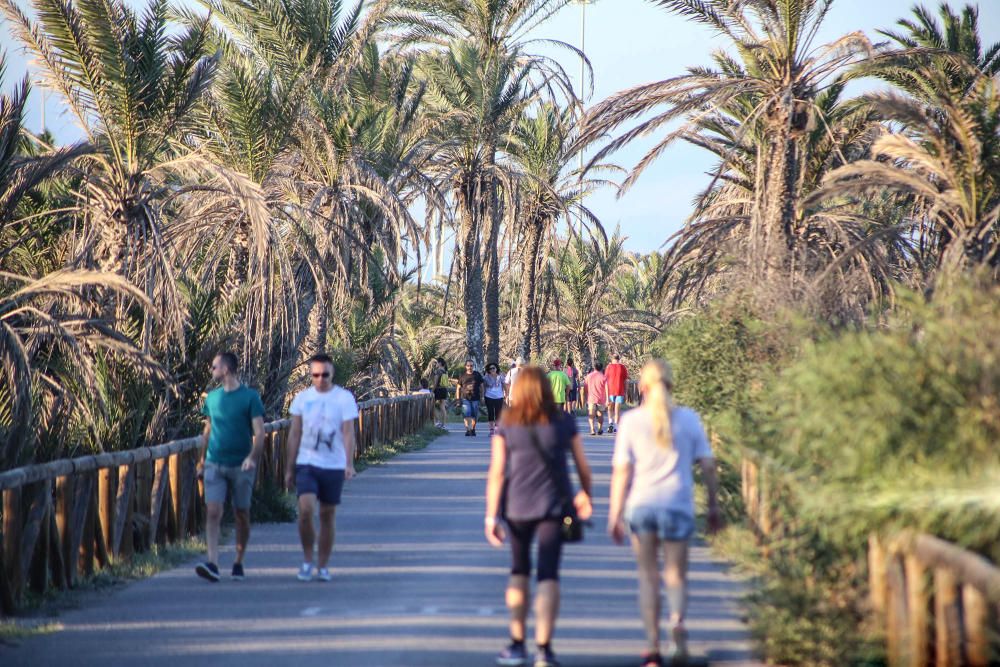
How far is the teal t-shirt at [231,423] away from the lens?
11141 mm

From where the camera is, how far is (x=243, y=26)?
84.6ft

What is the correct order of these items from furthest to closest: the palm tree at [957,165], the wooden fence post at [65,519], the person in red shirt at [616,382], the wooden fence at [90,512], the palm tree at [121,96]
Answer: the person in red shirt at [616,382] → the palm tree at [957,165] → the palm tree at [121,96] → the wooden fence post at [65,519] → the wooden fence at [90,512]

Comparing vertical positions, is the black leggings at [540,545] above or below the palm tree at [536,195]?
below

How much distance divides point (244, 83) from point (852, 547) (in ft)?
45.0

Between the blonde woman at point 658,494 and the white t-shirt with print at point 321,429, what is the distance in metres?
3.54

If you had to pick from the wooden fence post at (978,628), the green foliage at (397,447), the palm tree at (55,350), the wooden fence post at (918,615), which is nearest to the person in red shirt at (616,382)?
the green foliage at (397,447)

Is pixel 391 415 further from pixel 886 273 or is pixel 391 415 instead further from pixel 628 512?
pixel 628 512

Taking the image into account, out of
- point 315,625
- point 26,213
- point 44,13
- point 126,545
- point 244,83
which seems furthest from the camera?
point 244,83

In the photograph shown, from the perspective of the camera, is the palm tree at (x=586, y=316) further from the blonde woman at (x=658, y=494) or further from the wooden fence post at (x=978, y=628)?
the wooden fence post at (x=978, y=628)

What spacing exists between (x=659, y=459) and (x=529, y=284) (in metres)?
31.7

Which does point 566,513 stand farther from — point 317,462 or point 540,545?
point 317,462

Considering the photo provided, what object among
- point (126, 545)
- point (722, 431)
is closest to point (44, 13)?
point (126, 545)

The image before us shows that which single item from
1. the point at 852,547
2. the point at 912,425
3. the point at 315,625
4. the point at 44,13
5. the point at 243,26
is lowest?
the point at 315,625

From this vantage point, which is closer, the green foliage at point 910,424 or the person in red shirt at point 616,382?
the green foliage at point 910,424
